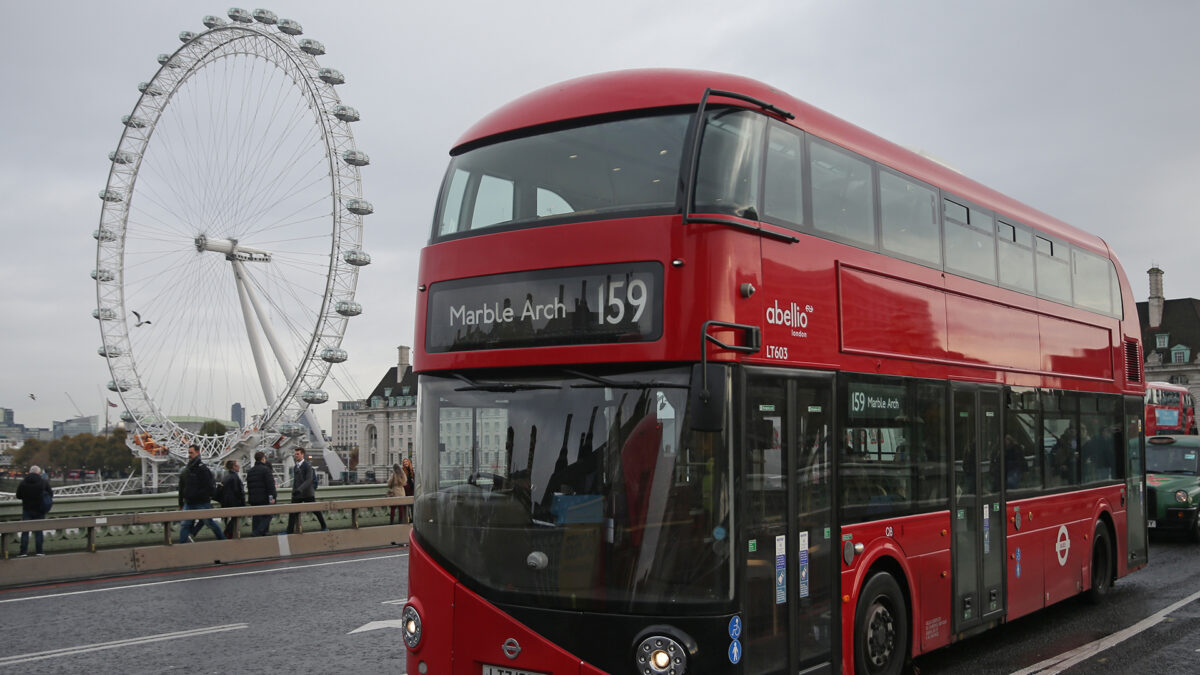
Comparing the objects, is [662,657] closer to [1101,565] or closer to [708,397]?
[708,397]

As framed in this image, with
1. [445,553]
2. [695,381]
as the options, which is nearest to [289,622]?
[445,553]

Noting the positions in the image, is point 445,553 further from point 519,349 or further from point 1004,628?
point 1004,628

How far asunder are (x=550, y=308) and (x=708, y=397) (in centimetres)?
110

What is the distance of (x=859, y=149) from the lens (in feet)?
25.3

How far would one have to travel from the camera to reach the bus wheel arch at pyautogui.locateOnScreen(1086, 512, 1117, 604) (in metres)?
11.5

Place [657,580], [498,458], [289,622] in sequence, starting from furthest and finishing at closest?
[289,622] < [498,458] < [657,580]

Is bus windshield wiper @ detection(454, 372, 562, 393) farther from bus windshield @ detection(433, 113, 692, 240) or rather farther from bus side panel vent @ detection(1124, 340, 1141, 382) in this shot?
bus side panel vent @ detection(1124, 340, 1141, 382)

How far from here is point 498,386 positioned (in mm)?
6113

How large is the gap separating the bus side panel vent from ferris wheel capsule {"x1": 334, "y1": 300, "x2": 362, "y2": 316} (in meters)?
34.2

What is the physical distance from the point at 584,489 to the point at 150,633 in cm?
614

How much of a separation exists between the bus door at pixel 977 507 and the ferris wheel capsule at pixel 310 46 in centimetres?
3742

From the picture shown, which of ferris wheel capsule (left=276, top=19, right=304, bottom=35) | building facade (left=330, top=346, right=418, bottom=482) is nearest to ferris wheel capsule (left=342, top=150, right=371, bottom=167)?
ferris wheel capsule (left=276, top=19, right=304, bottom=35)

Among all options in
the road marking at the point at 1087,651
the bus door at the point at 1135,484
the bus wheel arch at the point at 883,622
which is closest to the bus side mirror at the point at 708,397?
the bus wheel arch at the point at 883,622

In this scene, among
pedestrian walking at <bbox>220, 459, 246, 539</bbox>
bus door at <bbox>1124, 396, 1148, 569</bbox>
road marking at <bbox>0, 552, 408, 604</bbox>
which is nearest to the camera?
bus door at <bbox>1124, 396, 1148, 569</bbox>
